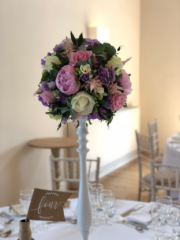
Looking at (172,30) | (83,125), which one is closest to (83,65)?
(83,125)

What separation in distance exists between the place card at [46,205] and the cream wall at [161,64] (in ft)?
16.2

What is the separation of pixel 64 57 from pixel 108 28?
404cm

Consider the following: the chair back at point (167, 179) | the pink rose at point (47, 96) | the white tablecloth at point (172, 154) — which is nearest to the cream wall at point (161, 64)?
the white tablecloth at point (172, 154)

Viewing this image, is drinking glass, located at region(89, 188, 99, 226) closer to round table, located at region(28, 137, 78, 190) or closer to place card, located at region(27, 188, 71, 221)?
place card, located at region(27, 188, 71, 221)

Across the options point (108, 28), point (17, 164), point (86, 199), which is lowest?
point (17, 164)

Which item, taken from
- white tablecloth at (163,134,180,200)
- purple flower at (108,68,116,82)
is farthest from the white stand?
white tablecloth at (163,134,180,200)

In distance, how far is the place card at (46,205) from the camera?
1.24 metres

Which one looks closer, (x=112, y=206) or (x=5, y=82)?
(x=112, y=206)

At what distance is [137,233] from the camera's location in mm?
1450

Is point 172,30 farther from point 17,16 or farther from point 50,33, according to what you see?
point 17,16

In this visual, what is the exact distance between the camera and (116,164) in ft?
16.8

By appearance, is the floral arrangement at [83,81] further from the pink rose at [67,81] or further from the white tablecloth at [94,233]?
the white tablecloth at [94,233]

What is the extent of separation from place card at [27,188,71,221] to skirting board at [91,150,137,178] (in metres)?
3.16

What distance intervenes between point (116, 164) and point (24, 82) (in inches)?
96.0
